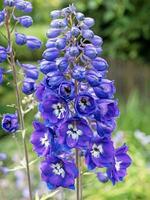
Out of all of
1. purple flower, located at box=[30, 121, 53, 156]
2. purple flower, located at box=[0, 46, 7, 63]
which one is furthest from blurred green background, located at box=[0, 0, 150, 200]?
purple flower, located at box=[30, 121, 53, 156]

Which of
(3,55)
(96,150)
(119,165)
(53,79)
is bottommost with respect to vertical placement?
(119,165)

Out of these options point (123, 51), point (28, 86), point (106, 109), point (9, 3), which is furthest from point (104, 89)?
point (123, 51)

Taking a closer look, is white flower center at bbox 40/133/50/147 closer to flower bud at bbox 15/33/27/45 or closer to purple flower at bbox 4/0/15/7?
flower bud at bbox 15/33/27/45

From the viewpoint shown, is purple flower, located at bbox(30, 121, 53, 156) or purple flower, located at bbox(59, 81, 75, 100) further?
purple flower, located at bbox(30, 121, 53, 156)

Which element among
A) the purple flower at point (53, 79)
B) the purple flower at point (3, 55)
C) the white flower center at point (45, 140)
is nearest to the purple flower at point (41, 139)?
the white flower center at point (45, 140)

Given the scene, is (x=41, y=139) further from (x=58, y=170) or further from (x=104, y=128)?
(x=104, y=128)

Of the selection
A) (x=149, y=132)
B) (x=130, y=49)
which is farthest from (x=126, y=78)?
(x=149, y=132)

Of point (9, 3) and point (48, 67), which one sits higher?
point (9, 3)
